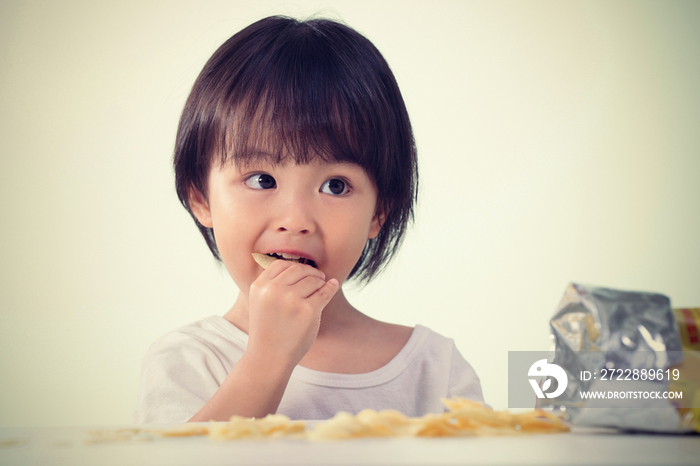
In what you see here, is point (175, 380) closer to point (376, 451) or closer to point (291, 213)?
point (291, 213)

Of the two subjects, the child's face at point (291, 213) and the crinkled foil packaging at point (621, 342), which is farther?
the child's face at point (291, 213)

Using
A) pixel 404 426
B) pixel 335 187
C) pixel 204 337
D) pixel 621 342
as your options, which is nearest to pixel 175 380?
pixel 204 337

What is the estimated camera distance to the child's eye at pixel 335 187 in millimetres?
672

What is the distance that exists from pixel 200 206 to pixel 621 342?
61 centimetres

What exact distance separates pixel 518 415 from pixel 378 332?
0.47 metres

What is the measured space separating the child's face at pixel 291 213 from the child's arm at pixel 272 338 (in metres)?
0.03

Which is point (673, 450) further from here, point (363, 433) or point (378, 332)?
point (378, 332)

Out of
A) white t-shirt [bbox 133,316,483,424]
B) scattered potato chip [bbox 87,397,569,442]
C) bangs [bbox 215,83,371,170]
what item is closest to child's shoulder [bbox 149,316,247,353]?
white t-shirt [bbox 133,316,483,424]

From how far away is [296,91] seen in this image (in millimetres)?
667

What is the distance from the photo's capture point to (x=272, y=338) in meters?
0.59

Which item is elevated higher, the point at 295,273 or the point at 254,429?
the point at 295,273

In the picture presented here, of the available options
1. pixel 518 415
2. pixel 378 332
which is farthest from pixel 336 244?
pixel 518 415

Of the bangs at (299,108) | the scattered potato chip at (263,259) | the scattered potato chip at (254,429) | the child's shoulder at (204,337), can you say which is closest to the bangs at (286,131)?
the bangs at (299,108)

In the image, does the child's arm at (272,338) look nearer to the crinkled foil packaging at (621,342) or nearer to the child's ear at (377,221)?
the child's ear at (377,221)
